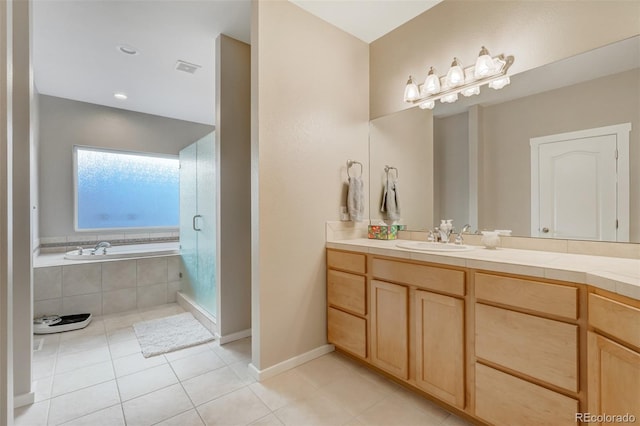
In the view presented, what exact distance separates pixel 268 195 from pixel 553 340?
1.64 m

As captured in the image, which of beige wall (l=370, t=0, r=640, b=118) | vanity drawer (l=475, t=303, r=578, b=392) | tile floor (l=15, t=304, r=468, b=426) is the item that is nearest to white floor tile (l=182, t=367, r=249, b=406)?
tile floor (l=15, t=304, r=468, b=426)

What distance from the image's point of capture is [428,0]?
2.04m

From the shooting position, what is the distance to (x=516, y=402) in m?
1.23

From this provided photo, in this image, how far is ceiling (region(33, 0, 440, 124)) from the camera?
6.91ft

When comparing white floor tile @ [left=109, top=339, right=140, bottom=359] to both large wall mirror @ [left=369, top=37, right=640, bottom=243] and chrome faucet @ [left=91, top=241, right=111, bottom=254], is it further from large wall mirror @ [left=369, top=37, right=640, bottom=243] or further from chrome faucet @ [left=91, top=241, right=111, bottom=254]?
large wall mirror @ [left=369, top=37, right=640, bottom=243]

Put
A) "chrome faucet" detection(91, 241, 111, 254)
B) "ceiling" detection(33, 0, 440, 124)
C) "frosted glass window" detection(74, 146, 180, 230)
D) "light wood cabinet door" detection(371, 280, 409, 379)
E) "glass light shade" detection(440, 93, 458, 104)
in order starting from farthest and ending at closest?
"frosted glass window" detection(74, 146, 180, 230) < "chrome faucet" detection(91, 241, 111, 254) < "ceiling" detection(33, 0, 440, 124) < "glass light shade" detection(440, 93, 458, 104) < "light wood cabinet door" detection(371, 280, 409, 379)

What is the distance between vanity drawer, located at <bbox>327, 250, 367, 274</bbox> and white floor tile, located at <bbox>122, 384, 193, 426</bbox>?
1252mm

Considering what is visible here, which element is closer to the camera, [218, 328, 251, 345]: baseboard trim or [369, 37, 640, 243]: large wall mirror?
[369, 37, 640, 243]: large wall mirror

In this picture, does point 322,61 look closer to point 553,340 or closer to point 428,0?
point 428,0

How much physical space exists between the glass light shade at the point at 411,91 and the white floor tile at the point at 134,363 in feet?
9.02

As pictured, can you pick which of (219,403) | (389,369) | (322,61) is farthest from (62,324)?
(322,61)

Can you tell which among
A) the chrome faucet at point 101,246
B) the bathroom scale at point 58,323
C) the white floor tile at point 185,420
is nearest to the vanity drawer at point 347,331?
the white floor tile at point 185,420

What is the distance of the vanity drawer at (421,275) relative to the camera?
145cm

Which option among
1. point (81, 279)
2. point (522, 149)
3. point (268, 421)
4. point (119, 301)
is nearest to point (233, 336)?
point (268, 421)
